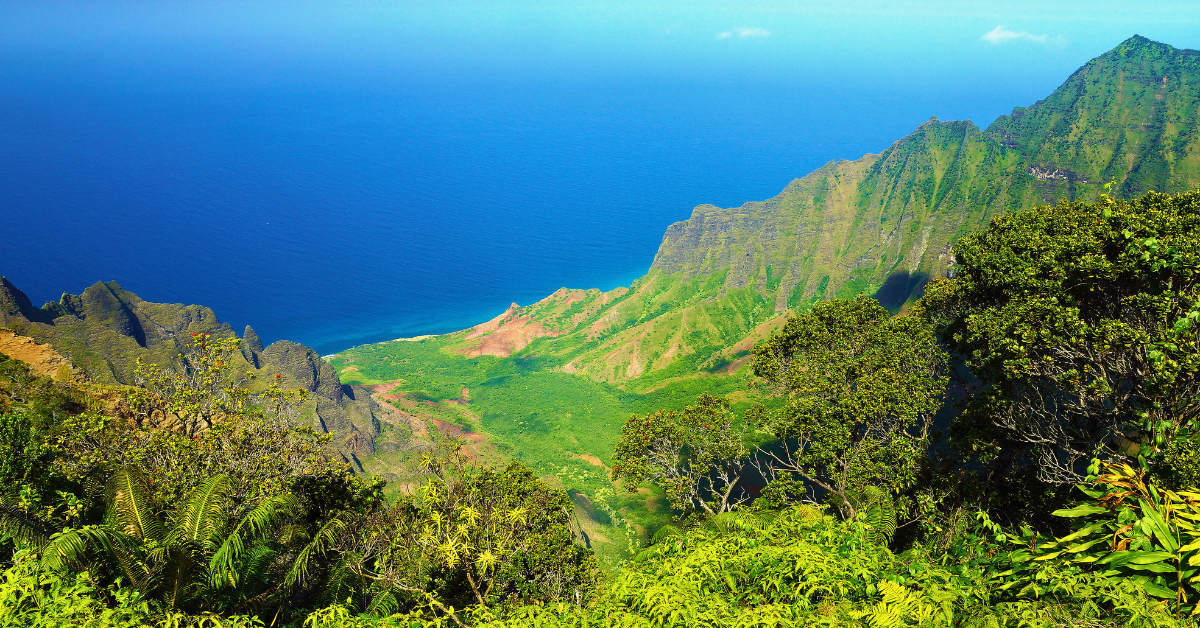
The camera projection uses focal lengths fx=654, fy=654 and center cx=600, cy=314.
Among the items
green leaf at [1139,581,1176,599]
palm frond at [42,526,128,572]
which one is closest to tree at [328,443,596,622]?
palm frond at [42,526,128,572]

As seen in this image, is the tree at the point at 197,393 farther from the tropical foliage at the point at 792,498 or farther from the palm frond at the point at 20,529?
the palm frond at the point at 20,529

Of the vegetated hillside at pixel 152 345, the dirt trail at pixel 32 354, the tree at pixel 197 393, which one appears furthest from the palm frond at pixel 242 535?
the vegetated hillside at pixel 152 345

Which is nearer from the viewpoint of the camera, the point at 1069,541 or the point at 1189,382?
the point at 1069,541

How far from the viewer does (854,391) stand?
73.2 feet

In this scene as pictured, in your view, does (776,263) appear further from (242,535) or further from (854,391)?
(242,535)

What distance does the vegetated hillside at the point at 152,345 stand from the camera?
58375 millimetres

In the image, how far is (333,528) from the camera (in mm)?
13734

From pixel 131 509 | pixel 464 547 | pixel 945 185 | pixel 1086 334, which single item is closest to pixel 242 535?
pixel 131 509

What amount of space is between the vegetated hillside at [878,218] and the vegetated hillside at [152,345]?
1384 inches

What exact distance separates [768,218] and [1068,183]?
47.6 metres

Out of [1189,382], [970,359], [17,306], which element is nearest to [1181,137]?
[970,359]

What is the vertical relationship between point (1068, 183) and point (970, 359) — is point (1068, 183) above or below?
above

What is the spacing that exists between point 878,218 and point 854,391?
9382 centimetres

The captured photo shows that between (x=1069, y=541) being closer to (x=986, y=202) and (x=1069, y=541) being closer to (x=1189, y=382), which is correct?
(x=1189, y=382)
